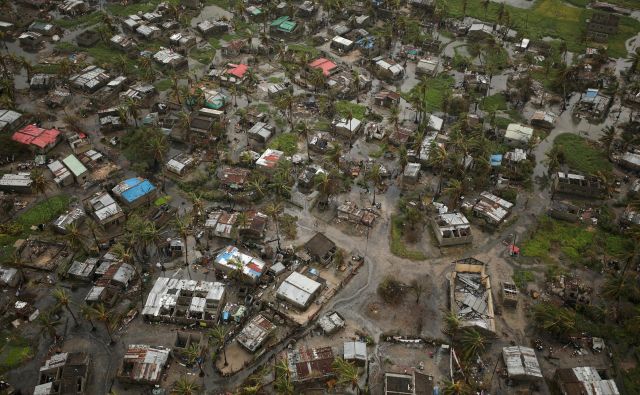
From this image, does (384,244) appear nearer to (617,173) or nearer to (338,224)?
(338,224)

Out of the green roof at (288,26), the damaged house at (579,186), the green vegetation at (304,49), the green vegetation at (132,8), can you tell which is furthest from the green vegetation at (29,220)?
the damaged house at (579,186)

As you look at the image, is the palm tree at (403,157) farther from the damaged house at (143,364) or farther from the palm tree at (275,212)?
the damaged house at (143,364)

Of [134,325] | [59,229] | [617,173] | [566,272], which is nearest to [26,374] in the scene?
[134,325]

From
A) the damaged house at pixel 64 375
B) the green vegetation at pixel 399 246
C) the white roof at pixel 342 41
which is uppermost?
the white roof at pixel 342 41

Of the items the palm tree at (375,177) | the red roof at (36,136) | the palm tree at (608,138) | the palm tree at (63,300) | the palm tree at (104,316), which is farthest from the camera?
the red roof at (36,136)

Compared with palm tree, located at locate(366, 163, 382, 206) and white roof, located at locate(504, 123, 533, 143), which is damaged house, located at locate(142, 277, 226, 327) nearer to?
palm tree, located at locate(366, 163, 382, 206)

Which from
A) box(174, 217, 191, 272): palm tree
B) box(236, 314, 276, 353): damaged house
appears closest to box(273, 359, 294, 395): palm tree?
box(236, 314, 276, 353): damaged house

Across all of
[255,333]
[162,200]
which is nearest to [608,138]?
[255,333]

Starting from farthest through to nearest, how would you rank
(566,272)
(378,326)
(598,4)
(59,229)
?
(598,4)
(59,229)
(566,272)
(378,326)
